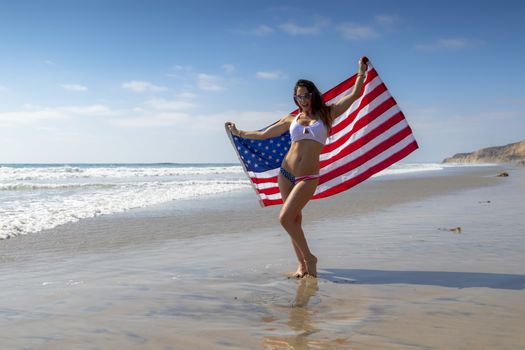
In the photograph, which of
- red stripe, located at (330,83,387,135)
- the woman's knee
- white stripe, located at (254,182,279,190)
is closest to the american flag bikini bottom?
the woman's knee

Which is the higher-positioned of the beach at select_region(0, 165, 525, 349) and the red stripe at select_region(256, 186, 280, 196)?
the red stripe at select_region(256, 186, 280, 196)

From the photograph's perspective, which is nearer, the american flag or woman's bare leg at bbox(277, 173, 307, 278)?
woman's bare leg at bbox(277, 173, 307, 278)

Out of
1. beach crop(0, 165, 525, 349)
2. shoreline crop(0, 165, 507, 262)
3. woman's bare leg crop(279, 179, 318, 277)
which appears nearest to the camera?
beach crop(0, 165, 525, 349)

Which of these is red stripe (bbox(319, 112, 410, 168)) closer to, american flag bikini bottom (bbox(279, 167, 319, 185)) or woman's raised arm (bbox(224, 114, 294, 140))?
woman's raised arm (bbox(224, 114, 294, 140))

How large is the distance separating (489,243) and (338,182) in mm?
2432

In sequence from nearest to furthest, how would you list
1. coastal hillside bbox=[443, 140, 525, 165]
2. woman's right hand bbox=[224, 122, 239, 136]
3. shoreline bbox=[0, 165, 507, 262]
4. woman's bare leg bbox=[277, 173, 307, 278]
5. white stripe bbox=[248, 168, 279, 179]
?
woman's bare leg bbox=[277, 173, 307, 278]
woman's right hand bbox=[224, 122, 239, 136]
white stripe bbox=[248, 168, 279, 179]
shoreline bbox=[0, 165, 507, 262]
coastal hillside bbox=[443, 140, 525, 165]

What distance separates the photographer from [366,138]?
6676 millimetres

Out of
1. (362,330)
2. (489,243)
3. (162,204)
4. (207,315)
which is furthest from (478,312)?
(162,204)

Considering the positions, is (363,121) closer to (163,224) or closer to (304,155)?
(304,155)

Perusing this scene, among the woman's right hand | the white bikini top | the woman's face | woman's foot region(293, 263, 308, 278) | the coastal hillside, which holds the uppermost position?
the coastal hillside

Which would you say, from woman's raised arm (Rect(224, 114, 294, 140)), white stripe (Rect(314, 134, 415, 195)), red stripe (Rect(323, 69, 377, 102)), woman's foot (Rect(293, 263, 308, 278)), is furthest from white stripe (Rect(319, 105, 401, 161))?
woman's foot (Rect(293, 263, 308, 278))

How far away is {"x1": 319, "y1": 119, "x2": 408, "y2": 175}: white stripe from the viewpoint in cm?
661

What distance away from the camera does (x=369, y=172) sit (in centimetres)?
664

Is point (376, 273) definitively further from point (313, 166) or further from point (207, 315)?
point (207, 315)
